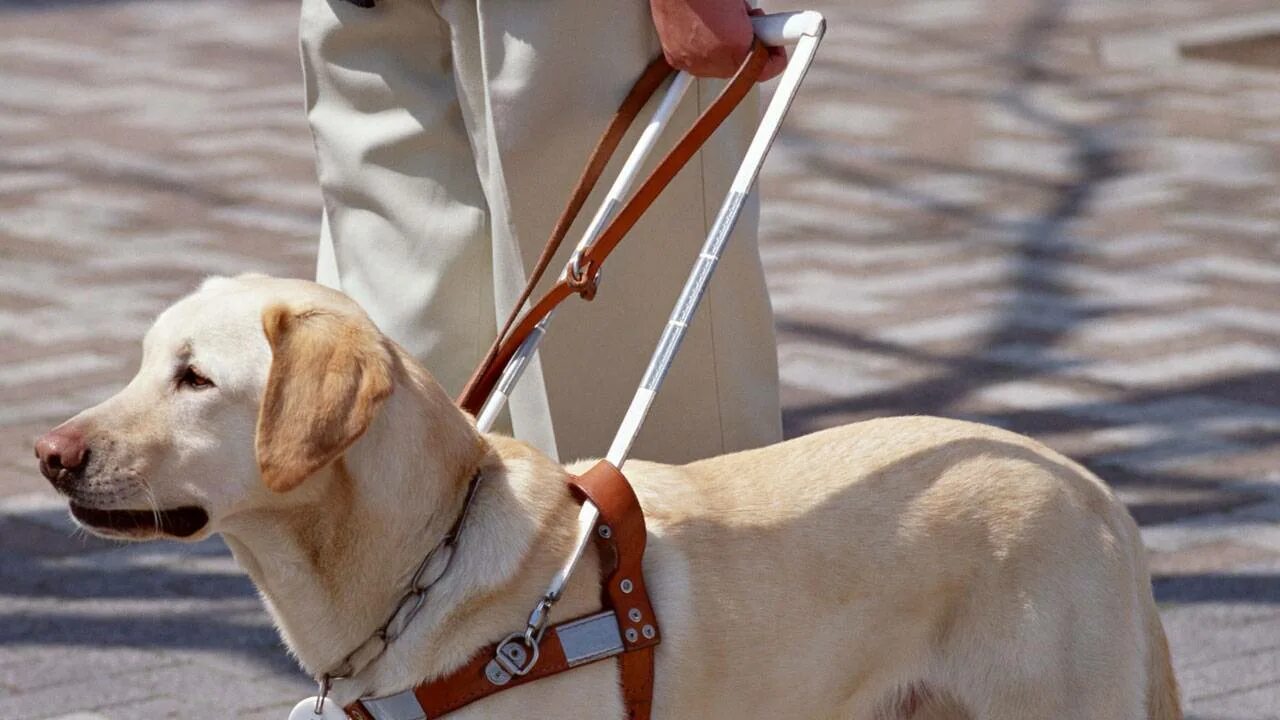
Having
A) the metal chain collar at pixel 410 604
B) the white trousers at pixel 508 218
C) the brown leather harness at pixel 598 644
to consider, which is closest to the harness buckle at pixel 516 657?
the brown leather harness at pixel 598 644

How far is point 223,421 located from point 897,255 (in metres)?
5.43

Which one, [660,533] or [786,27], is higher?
[786,27]

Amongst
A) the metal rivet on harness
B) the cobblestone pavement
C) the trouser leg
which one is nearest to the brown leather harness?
the metal rivet on harness

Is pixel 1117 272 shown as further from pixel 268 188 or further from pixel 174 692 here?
pixel 174 692

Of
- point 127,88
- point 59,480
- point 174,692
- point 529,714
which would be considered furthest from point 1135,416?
point 127,88

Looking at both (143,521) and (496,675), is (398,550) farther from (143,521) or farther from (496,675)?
(143,521)

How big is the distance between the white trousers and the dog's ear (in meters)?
0.89

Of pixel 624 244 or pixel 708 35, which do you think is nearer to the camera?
pixel 708 35

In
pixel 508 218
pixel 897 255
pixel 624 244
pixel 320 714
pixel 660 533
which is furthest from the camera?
pixel 897 255

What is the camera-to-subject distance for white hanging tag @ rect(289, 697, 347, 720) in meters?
2.85

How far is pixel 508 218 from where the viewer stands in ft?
11.7

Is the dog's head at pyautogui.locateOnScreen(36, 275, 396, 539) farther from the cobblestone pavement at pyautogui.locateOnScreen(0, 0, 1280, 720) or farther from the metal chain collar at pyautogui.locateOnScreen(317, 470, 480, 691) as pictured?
the cobblestone pavement at pyautogui.locateOnScreen(0, 0, 1280, 720)

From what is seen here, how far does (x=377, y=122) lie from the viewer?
3.70 metres

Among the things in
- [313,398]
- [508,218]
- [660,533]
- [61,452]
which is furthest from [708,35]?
[61,452]
